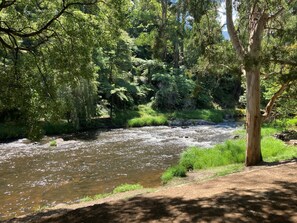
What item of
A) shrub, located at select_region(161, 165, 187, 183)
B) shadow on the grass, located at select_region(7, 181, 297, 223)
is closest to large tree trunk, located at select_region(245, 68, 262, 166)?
shrub, located at select_region(161, 165, 187, 183)

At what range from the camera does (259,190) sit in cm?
761

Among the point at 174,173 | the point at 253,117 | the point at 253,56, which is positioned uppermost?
the point at 253,56

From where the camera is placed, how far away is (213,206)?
6.45m

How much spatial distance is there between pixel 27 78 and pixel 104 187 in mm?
5707

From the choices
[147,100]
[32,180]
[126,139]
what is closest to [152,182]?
[32,180]

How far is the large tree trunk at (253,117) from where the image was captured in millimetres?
12336

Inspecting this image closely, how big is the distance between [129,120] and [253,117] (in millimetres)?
21834

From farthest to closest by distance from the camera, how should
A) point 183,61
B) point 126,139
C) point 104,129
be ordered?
point 183,61 < point 104,129 < point 126,139

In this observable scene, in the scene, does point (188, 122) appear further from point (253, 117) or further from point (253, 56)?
point (253, 56)

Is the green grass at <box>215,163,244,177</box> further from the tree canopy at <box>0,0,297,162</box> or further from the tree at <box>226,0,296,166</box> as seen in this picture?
the tree canopy at <box>0,0,297,162</box>

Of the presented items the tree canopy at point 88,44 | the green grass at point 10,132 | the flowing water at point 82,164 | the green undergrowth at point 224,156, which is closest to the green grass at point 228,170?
→ the green undergrowth at point 224,156

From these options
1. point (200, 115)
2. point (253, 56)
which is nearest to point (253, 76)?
point (253, 56)

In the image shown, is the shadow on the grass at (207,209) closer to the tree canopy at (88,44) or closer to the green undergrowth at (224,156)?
the tree canopy at (88,44)

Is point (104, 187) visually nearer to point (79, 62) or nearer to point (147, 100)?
point (79, 62)
